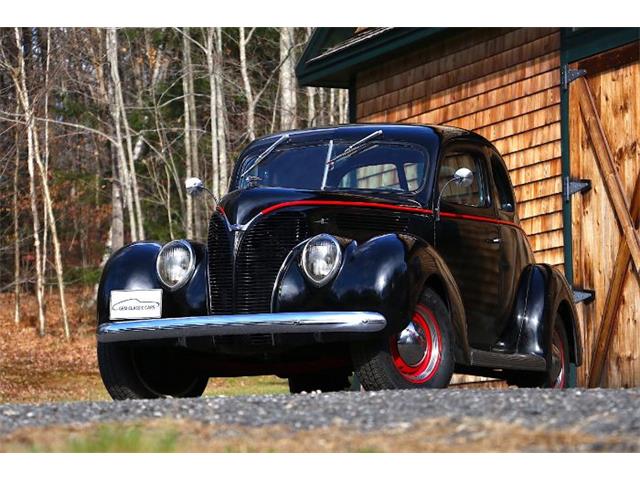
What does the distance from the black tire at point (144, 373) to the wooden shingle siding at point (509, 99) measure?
16.7ft

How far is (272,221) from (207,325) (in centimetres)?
80

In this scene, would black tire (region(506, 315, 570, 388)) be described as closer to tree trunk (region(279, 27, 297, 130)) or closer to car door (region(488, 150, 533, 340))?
car door (region(488, 150, 533, 340))

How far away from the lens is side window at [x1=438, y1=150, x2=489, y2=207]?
9.56 metres

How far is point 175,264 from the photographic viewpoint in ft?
28.3

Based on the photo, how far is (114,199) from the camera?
34.1 metres

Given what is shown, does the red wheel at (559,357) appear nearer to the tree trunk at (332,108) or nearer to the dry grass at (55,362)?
the dry grass at (55,362)

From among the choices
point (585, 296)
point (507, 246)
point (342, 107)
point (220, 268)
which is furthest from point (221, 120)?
point (220, 268)

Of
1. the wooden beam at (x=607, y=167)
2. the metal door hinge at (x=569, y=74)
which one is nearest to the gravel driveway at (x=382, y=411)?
the wooden beam at (x=607, y=167)

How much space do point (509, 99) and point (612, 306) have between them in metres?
2.80

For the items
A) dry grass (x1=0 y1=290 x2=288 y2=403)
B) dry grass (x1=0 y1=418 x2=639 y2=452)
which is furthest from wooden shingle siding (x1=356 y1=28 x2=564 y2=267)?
dry grass (x1=0 y1=418 x2=639 y2=452)

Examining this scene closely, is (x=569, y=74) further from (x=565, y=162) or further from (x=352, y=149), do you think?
(x=352, y=149)

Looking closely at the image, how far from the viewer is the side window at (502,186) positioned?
33.6ft
